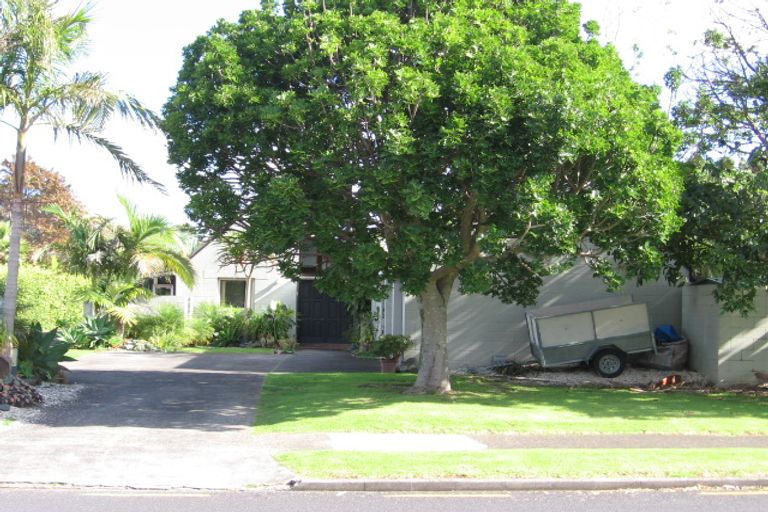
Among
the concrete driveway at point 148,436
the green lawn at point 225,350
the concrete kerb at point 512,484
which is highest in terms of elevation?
the green lawn at point 225,350

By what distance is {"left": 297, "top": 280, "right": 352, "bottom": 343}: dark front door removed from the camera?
27.5 metres

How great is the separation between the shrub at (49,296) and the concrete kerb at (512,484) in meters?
14.3

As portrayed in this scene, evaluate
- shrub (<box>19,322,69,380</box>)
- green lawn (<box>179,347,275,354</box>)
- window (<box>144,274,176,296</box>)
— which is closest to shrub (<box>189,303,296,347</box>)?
green lawn (<box>179,347,275,354</box>)

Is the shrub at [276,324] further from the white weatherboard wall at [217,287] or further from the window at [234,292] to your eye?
the window at [234,292]

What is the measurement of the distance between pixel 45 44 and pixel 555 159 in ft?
28.2

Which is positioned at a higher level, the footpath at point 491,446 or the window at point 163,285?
the window at point 163,285

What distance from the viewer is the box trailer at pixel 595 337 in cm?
1722

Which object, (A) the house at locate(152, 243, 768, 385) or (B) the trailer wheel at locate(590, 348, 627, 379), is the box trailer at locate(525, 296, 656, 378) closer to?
(B) the trailer wheel at locate(590, 348, 627, 379)

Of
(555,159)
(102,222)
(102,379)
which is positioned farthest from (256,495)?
(102,222)

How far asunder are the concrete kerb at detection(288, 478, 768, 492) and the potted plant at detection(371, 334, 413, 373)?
1124 cm

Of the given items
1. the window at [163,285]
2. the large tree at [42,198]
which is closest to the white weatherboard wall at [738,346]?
the window at [163,285]

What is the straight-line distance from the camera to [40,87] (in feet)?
44.5

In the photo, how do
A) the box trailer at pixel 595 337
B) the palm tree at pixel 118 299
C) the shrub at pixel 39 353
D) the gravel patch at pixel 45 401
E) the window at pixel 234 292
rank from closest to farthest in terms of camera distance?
the gravel patch at pixel 45 401 < the shrub at pixel 39 353 < the box trailer at pixel 595 337 < the palm tree at pixel 118 299 < the window at pixel 234 292

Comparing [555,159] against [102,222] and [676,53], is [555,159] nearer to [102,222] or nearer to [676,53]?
[676,53]
